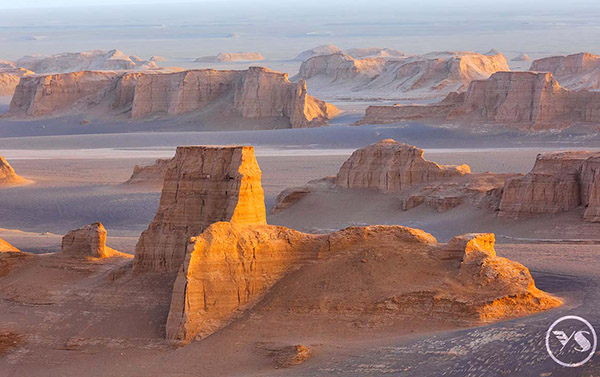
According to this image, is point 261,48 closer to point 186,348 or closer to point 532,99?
point 532,99

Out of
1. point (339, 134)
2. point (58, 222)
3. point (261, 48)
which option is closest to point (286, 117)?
point (339, 134)

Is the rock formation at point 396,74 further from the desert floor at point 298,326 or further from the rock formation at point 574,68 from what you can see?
the desert floor at point 298,326

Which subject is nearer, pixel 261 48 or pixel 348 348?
pixel 348 348

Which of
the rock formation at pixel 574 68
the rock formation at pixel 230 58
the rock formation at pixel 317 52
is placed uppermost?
the rock formation at pixel 317 52

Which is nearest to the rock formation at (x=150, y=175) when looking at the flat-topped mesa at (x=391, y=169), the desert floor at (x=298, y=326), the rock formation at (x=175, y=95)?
the desert floor at (x=298, y=326)

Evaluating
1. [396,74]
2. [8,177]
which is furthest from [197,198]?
[396,74]

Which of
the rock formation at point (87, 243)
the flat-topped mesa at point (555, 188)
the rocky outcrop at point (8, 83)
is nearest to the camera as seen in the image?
the rock formation at point (87, 243)
